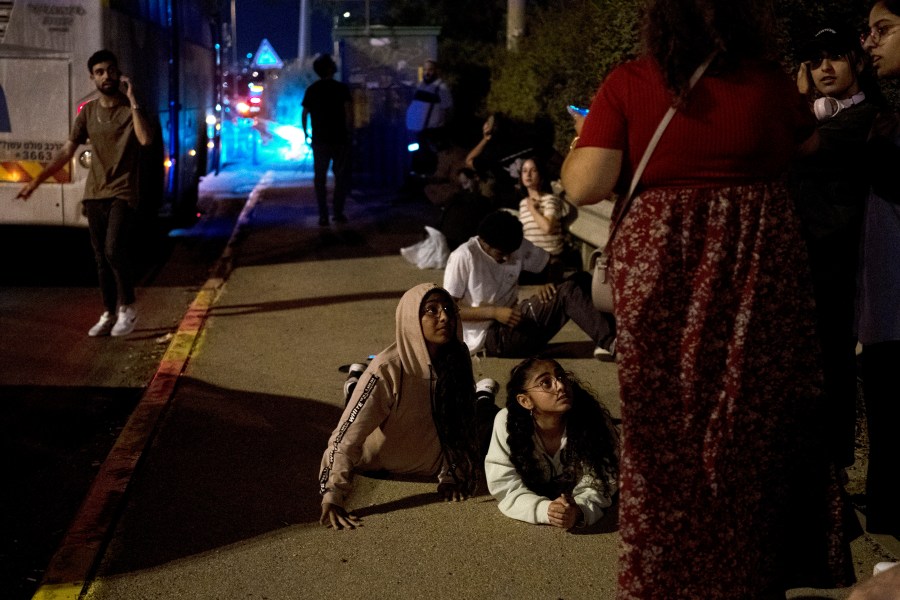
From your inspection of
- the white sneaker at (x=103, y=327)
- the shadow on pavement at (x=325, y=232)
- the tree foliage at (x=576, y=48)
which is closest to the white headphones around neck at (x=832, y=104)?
the tree foliage at (x=576, y=48)

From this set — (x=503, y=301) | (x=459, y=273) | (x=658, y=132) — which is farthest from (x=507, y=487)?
(x=503, y=301)

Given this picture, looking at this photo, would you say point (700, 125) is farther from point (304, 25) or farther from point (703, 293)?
point (304, 25)

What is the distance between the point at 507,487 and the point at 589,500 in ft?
1.12

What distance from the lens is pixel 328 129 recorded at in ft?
46.3

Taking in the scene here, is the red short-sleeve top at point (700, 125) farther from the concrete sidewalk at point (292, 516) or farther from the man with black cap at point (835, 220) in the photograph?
the concrete sidewalk at point (292, 516)

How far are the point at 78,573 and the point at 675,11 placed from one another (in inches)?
114

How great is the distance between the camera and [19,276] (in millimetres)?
10484

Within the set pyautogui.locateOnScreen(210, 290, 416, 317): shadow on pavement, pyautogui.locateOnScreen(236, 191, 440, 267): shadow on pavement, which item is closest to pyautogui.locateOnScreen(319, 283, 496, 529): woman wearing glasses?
pyautogui.locateOnScreen(210, 290, 416, 317): shadow on pavement

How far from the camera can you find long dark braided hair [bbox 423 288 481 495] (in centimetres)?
496

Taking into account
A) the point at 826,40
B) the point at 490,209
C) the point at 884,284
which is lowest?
the point at 490,209

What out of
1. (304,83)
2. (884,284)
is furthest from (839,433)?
(304,83)

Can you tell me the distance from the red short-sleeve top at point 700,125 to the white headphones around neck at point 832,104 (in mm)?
1206

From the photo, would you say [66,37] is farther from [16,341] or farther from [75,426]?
[75,426]

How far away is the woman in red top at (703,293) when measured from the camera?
3.07 meters
